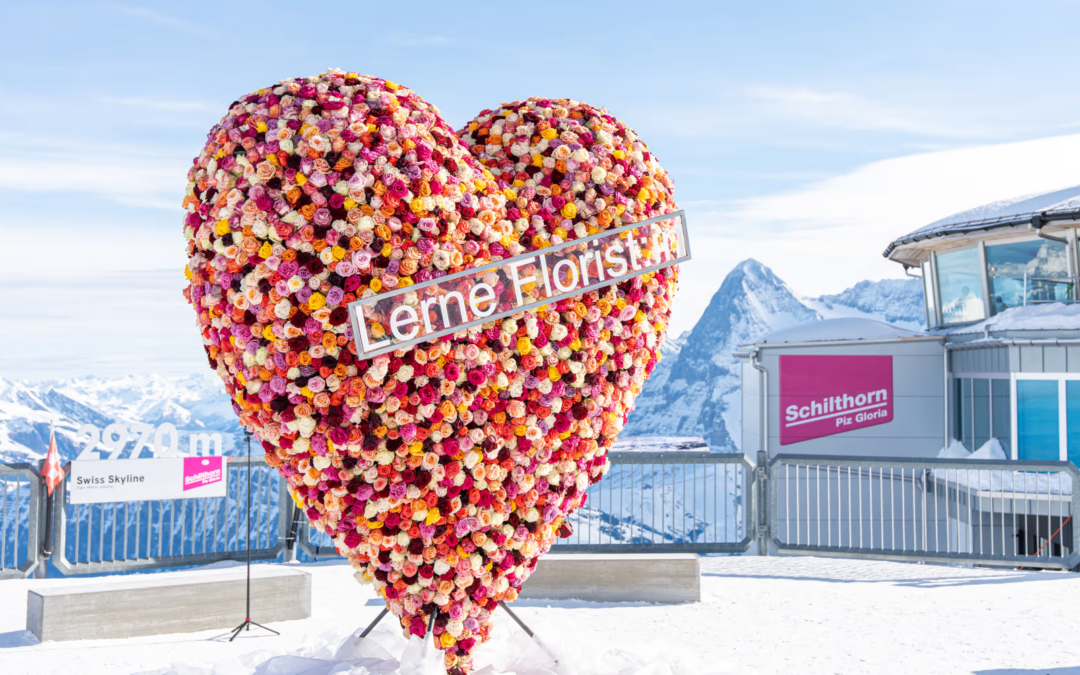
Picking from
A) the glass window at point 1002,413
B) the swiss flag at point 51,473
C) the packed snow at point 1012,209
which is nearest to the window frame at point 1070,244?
the packed snow at point 1012,209

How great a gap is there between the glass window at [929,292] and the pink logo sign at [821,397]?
4.28 meters

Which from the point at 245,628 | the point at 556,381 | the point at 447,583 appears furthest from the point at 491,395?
the point at 245,628

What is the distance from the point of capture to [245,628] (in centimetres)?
726

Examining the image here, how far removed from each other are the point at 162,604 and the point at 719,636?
4714mm

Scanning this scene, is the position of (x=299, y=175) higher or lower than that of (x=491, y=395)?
higher

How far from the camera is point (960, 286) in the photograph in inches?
811

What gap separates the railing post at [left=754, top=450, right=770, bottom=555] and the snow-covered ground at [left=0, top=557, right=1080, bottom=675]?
1120 mm

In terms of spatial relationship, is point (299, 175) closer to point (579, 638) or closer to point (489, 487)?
point (489, 487)

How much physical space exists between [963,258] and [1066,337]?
3.84 m

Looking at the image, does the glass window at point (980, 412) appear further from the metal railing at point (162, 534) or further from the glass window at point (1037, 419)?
the metal railing at point (162, 534)

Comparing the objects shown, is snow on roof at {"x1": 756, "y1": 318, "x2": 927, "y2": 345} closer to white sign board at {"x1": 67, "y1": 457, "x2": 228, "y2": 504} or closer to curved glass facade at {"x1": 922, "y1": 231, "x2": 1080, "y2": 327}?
curved glass facade at {"x1": 922, "y1": 231, "x2": 1080, "y2": 327}

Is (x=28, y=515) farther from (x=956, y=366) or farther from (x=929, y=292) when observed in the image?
(x=929, y=292)

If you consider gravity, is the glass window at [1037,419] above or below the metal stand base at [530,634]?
above

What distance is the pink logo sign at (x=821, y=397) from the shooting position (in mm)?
19031
